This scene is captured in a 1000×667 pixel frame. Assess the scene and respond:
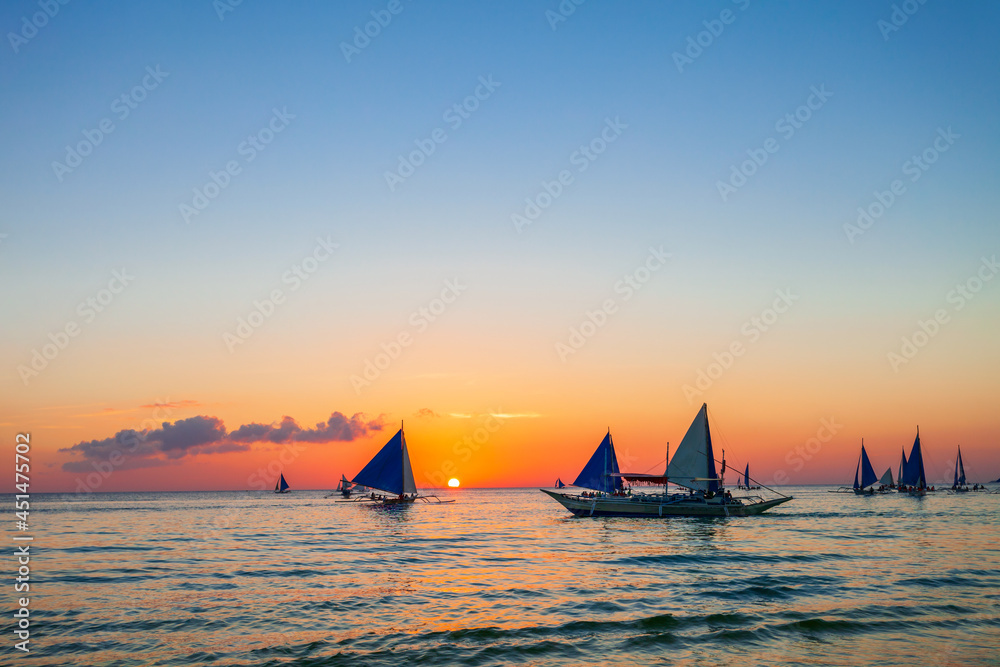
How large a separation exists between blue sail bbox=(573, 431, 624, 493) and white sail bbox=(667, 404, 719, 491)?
11.2 m

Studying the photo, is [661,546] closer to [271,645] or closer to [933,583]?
[933,583]

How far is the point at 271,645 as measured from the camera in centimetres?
1822

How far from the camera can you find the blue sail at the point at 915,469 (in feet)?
374

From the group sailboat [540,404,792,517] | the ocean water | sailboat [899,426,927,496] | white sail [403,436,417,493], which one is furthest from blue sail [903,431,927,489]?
white sail [403,436,417,493]

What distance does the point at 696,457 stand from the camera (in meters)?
67.1

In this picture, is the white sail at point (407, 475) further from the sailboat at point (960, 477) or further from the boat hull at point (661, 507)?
the sailboat at point (960, 477)

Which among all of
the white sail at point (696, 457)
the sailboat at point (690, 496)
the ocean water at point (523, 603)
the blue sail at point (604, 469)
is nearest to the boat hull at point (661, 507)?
the sailboat at point (690, 496)

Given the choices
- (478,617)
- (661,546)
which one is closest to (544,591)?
(478,617)

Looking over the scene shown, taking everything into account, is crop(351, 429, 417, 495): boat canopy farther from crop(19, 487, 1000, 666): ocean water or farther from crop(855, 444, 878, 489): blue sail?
crop(855, 444, 878, 489): blue sail

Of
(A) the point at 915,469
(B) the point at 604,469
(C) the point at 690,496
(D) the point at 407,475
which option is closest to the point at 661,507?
(C) the point at 690,496

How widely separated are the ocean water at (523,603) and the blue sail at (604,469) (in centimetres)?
3096

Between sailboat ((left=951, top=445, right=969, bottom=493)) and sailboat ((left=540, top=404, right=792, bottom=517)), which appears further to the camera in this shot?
sailboat ((left=951, top=445, right=969, bottom=493))

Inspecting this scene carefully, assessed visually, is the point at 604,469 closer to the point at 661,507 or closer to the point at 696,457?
the point at 661,507

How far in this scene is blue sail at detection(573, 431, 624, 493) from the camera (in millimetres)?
77438
